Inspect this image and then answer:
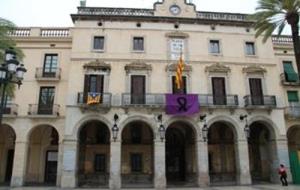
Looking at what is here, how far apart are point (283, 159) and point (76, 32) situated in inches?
796

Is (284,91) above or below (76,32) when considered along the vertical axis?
below

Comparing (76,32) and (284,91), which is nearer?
(76,32)

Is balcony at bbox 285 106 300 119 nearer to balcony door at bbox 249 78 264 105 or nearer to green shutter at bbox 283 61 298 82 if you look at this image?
green shutter at bbox 283 61 298 82

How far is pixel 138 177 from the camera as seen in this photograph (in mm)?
24266

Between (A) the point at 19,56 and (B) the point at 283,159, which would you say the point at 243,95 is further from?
(A) the point at 19,56

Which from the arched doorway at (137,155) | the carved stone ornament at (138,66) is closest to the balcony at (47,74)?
the carved stone ornament at (138,66)

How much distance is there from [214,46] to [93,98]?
1169cm

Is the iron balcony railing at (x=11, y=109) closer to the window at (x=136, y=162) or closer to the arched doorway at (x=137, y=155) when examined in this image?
the arched doorway at (x=137, y=155)

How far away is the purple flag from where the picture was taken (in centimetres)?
2255

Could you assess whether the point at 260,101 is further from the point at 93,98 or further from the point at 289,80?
the point at 93,98

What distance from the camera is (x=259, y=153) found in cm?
2614

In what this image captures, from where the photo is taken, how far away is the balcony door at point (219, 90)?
23.6 meters

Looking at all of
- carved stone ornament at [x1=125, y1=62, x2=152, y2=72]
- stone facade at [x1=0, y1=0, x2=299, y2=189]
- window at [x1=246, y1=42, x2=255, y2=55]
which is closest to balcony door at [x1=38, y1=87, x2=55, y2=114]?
stone facade at [x1=0, y1=0, x2=299, y2=189]

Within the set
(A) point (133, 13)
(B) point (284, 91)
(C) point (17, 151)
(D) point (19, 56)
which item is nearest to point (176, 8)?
(A) point (133, 13)
